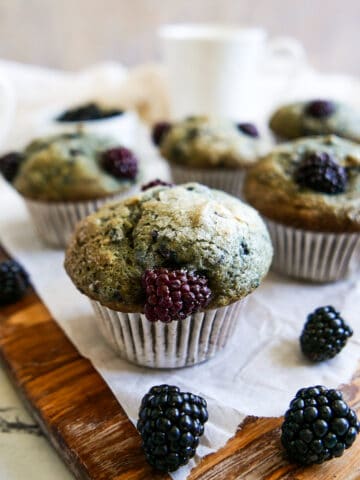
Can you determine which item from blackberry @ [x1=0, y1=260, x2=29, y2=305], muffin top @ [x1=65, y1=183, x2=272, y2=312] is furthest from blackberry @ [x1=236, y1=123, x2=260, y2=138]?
blackberry @ [x1=0, y1=260, x2=29, y2=305]

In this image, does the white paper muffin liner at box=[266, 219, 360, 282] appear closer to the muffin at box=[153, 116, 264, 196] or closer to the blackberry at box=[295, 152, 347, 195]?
the blackberry at box=[295, 152, 347, 195]

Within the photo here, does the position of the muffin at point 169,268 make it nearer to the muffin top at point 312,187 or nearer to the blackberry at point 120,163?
the muffin top at point 312,187

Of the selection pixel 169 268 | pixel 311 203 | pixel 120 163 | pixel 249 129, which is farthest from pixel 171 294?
pixel 249 129

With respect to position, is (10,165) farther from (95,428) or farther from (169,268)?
(95,428)

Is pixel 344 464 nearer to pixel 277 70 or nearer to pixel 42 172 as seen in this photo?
pixel 42 172

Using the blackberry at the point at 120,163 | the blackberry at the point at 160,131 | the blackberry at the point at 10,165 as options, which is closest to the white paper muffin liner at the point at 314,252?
the blackberry at the point at 120,163

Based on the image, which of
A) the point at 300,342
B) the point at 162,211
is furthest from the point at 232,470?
the point at 162,211
